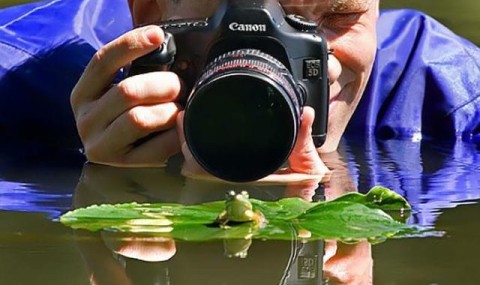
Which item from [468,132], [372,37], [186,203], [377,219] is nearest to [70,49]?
[372,37]

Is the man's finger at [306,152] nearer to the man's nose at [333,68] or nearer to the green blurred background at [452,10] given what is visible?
the man's nose at [333,68]

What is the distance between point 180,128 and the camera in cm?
107

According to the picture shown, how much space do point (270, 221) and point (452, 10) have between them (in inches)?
94.9

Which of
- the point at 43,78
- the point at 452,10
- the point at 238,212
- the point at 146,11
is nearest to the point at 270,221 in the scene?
the point at 238,212

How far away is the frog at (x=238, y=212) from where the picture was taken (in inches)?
31.7

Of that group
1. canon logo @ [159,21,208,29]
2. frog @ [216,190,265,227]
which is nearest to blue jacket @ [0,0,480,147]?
canon logo @ [159,21,208,29]

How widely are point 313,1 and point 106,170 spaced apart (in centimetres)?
28

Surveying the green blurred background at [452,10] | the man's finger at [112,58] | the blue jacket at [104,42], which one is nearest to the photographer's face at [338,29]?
the man's finger at [112,58]

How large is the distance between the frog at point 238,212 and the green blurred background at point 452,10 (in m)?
1.92

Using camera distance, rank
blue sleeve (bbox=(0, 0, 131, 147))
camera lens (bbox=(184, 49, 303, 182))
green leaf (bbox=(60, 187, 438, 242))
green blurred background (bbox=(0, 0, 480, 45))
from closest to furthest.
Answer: green leaf (bbox=(60, 187, 438, 242)) < camera lens (bbox=(184, 49, 303, 182)) < blue sleeve (bbox=(0, 0, 131, 147)) < green blurred background (bbox=(0, 0, 480, 45))

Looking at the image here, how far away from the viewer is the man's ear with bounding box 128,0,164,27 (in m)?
1.35

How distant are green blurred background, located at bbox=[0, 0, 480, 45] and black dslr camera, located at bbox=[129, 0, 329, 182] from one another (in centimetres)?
168

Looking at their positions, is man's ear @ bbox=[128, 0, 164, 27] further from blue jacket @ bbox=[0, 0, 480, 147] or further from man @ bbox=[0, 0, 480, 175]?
Answer: blue jacket @ bbox=[0, 0, 480, 147]

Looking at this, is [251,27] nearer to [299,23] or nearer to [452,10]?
[299,23]
